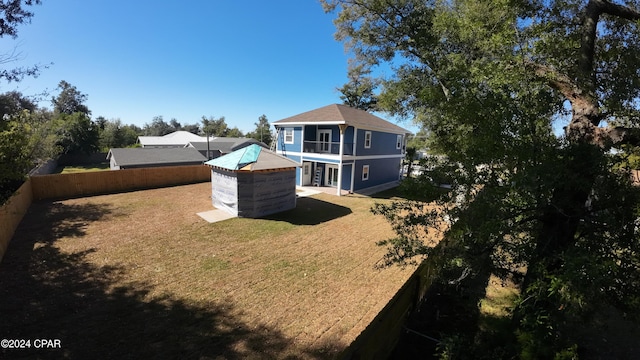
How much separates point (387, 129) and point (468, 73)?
18.7m

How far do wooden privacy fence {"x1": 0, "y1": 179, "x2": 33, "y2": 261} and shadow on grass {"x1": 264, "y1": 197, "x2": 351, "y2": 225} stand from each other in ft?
28.4

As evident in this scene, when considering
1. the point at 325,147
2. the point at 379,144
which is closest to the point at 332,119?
the point at 325,147

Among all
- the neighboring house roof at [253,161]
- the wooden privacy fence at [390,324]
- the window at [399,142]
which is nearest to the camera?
the wooden privacy fence at [390,324]

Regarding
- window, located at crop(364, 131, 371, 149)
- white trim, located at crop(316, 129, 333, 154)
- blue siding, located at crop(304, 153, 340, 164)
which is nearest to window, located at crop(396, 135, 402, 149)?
window, located at crop(364, 131, 371, 149)

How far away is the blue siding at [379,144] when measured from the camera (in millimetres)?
20188

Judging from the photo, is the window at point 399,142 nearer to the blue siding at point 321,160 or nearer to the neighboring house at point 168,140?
the blue siding at point 321,160

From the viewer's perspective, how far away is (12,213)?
955 centimetres

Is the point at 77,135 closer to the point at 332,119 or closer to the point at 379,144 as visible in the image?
the point at 332,119

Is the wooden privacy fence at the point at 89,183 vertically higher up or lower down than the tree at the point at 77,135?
lower down

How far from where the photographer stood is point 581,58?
4.32 meters

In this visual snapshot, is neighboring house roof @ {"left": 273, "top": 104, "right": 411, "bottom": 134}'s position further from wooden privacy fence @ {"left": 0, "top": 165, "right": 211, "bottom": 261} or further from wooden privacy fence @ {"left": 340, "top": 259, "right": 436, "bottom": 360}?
wooden privacy fence @ {"left": 340, "top": 259, "right": 436, "bottom": 360}

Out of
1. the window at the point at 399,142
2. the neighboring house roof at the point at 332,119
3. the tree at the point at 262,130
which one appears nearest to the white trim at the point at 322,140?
the neighboring house roof at the point at 332,119

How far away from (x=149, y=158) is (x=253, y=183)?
1891 cm

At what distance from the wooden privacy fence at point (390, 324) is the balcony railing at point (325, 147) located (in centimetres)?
1438
